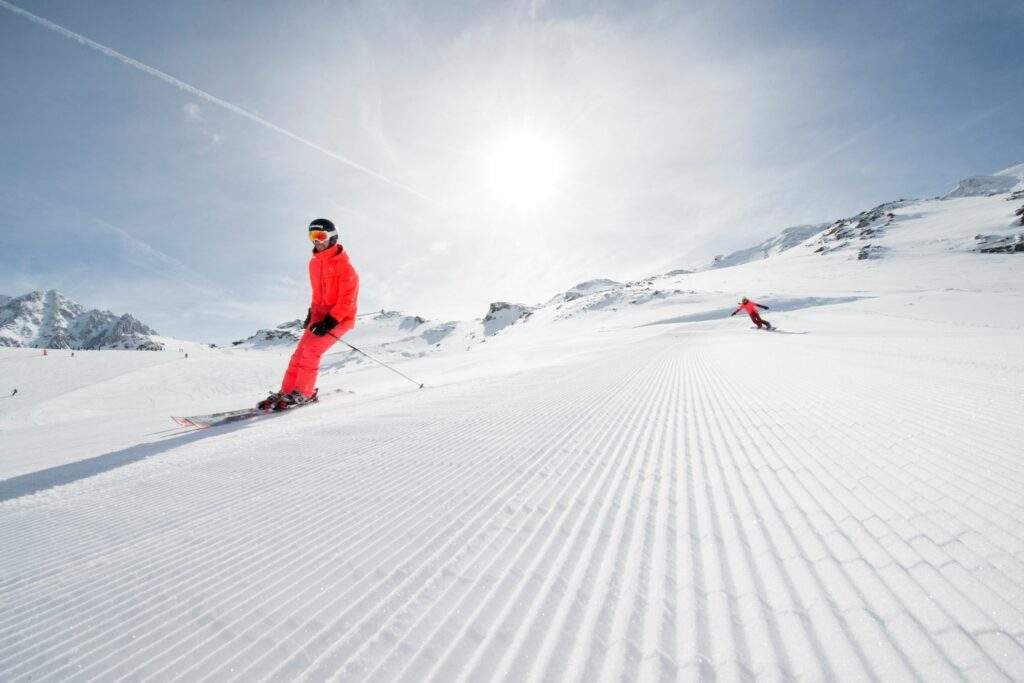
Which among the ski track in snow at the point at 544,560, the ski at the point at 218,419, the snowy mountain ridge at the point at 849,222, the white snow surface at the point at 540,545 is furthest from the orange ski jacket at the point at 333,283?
the snowy mountain ridge at the point at 849,222

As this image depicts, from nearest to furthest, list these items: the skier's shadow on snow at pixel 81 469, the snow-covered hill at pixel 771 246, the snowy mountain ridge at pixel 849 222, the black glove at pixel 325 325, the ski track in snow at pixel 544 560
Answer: the ski track in snow at pixel 544 560 < the skier's shadow on snow at pixel 81 469 < the black glove at pixel 325 325 < the snowy mountain ridge at pixel 849 222 < the snow-covered hill at pixel 771 246

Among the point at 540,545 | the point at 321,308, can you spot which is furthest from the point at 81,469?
the point at 540,545

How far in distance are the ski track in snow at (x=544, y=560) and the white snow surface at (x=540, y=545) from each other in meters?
0.01

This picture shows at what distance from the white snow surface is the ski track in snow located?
1cm

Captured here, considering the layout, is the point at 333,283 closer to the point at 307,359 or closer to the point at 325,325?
the point at 325,325

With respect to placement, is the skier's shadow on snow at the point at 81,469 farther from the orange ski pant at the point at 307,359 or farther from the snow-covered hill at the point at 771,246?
the snow-covered hill at the point at 771,246

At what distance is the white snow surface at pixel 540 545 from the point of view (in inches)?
50.5

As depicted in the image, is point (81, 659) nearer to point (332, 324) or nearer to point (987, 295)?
point (332, 324)

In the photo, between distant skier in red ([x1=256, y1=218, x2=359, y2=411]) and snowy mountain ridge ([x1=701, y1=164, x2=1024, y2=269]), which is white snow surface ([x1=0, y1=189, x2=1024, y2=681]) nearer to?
distant skier in red ([x1=256, y1=218, x2=359, y2=411])

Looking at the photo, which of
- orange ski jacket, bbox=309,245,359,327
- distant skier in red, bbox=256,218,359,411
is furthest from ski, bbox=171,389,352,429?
orange ski jacket, bbox=309,245,359,327

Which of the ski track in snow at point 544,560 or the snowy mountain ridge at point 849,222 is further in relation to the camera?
the snowy mountain ridge at point 849,222

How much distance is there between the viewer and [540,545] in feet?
6.30

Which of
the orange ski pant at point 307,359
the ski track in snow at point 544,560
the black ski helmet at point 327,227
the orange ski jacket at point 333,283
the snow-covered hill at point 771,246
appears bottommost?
the ski track in snow at point 544,560

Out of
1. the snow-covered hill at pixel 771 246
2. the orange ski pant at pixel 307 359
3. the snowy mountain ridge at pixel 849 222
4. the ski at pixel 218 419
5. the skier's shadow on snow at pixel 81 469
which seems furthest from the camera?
the snow-covered hill at pixel 771 246
